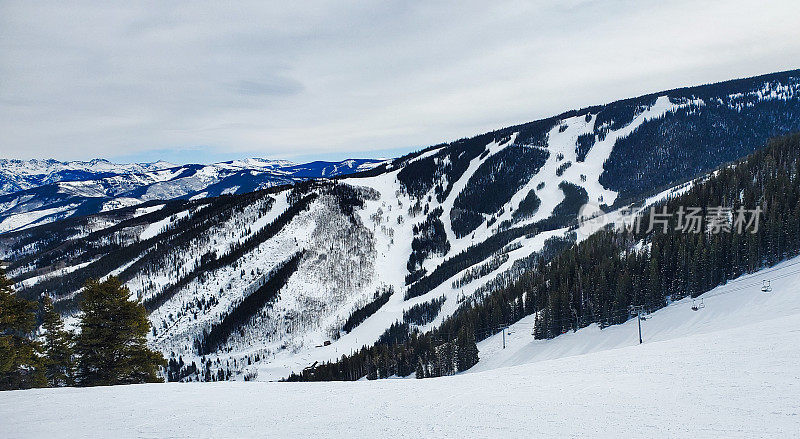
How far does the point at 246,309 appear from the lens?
15525cm

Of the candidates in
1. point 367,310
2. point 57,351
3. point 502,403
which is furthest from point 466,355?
point 367,310

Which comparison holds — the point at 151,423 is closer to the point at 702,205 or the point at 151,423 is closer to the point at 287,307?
the point at 702,205

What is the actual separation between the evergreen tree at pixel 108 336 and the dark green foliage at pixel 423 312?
4533 inches

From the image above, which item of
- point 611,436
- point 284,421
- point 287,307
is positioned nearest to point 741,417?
point 611,436

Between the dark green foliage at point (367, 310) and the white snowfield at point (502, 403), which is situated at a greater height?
the white snowfield at point (502, 403)

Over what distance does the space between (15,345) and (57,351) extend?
10.6 feet

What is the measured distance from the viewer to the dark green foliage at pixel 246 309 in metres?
146

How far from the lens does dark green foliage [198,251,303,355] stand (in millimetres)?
146000

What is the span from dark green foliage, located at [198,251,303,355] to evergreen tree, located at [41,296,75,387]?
132 m

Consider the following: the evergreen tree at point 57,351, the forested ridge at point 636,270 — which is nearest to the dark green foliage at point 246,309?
the forested ridge at point 636,270

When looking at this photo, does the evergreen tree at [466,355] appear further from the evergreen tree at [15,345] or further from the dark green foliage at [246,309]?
the dark green foliage at [246,309]

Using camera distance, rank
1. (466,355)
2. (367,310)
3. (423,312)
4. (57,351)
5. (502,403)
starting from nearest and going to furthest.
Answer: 1. (502,403)
2. (57,351)
3. (466,355)
4. (423,312)
5. (367,310)

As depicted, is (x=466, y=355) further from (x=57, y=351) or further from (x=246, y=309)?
(x=246, y=309)

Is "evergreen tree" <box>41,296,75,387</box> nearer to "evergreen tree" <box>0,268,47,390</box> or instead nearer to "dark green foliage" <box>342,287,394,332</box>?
"evergreen tree" <box>0,268,47,390</box>
